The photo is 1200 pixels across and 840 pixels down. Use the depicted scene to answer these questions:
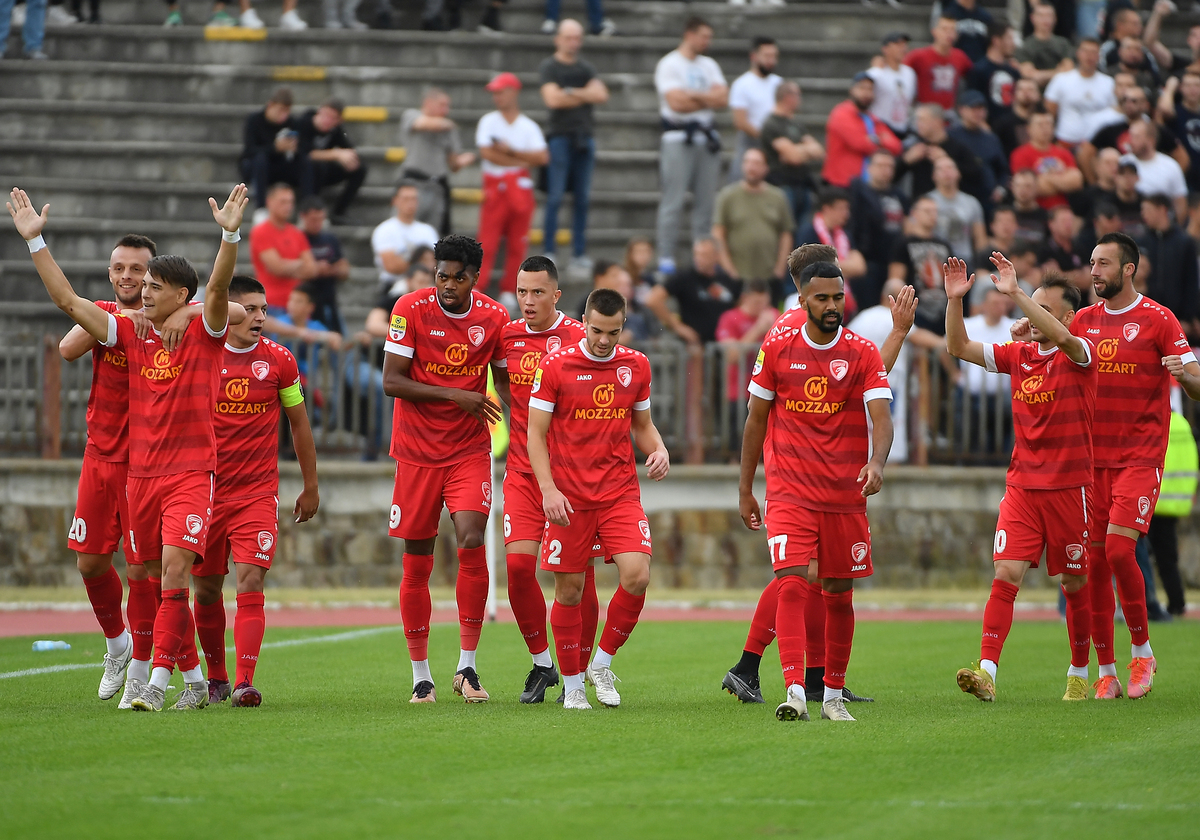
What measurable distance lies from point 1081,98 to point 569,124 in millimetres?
6702

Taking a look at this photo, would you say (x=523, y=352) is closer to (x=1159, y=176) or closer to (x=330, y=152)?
(x=330, y=152)

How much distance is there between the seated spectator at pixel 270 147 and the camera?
19.4m

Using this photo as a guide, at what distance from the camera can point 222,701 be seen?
30.1ft

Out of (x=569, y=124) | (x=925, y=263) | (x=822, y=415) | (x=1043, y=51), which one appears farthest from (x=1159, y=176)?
(x=822, y=415)

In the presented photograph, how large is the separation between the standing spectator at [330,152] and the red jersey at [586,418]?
461 inches

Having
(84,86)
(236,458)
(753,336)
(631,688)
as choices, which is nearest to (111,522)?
(236,458)

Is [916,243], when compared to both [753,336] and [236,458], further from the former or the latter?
[236,458]

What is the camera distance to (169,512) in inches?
334

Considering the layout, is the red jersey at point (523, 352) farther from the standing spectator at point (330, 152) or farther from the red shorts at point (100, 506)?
the standing spectator at point (330, 152)

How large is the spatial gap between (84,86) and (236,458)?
15991 millimetres

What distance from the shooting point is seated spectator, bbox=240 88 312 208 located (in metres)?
19.4

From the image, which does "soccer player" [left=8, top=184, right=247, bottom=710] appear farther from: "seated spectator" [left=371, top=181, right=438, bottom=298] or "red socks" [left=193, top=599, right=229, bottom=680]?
"seated spectator" [left=371, top=181, right=438, bottom=298]

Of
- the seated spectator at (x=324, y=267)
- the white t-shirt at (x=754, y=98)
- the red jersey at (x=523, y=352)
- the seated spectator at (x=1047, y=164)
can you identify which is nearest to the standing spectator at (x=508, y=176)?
the seated spectator at (x=324, y=267)

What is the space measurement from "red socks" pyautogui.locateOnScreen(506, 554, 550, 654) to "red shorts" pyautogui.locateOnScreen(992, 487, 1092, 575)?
8.96 ft
